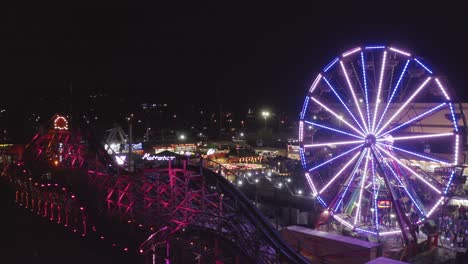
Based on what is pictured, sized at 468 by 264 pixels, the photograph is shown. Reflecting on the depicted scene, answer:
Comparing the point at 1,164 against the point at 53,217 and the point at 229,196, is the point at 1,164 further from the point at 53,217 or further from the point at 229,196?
the point at 229,196

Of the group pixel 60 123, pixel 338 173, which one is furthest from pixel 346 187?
pixel 60 123

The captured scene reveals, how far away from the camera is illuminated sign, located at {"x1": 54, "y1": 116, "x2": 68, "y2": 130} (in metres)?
23.2

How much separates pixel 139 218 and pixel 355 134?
394 inches

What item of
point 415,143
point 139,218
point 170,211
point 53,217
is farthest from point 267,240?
point 53,217

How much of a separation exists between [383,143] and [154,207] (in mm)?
10038

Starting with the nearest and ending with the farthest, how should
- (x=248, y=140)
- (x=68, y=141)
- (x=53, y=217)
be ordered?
(x=68, y=141) → (x=53, y=217) → (x=248, y=140)

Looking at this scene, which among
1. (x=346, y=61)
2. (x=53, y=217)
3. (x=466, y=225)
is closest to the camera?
(x=466, y=225)

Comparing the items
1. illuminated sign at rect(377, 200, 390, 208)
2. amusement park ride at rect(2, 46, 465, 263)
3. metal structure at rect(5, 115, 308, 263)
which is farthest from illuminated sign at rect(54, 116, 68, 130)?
illuminated sign at rect(377, 200, 390, 208)

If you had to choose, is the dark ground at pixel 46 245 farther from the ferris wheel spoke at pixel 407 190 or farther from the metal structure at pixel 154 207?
the ferris wheel spoke at pixel 407 190

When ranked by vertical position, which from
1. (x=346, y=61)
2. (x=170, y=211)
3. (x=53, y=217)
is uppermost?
(x=346, y=61)

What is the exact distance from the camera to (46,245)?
19.8m

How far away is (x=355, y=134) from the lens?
771 inches

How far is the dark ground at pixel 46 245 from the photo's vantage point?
18.0 m

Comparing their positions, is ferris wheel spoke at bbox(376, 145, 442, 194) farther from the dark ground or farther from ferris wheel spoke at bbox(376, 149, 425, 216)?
the dark ground
